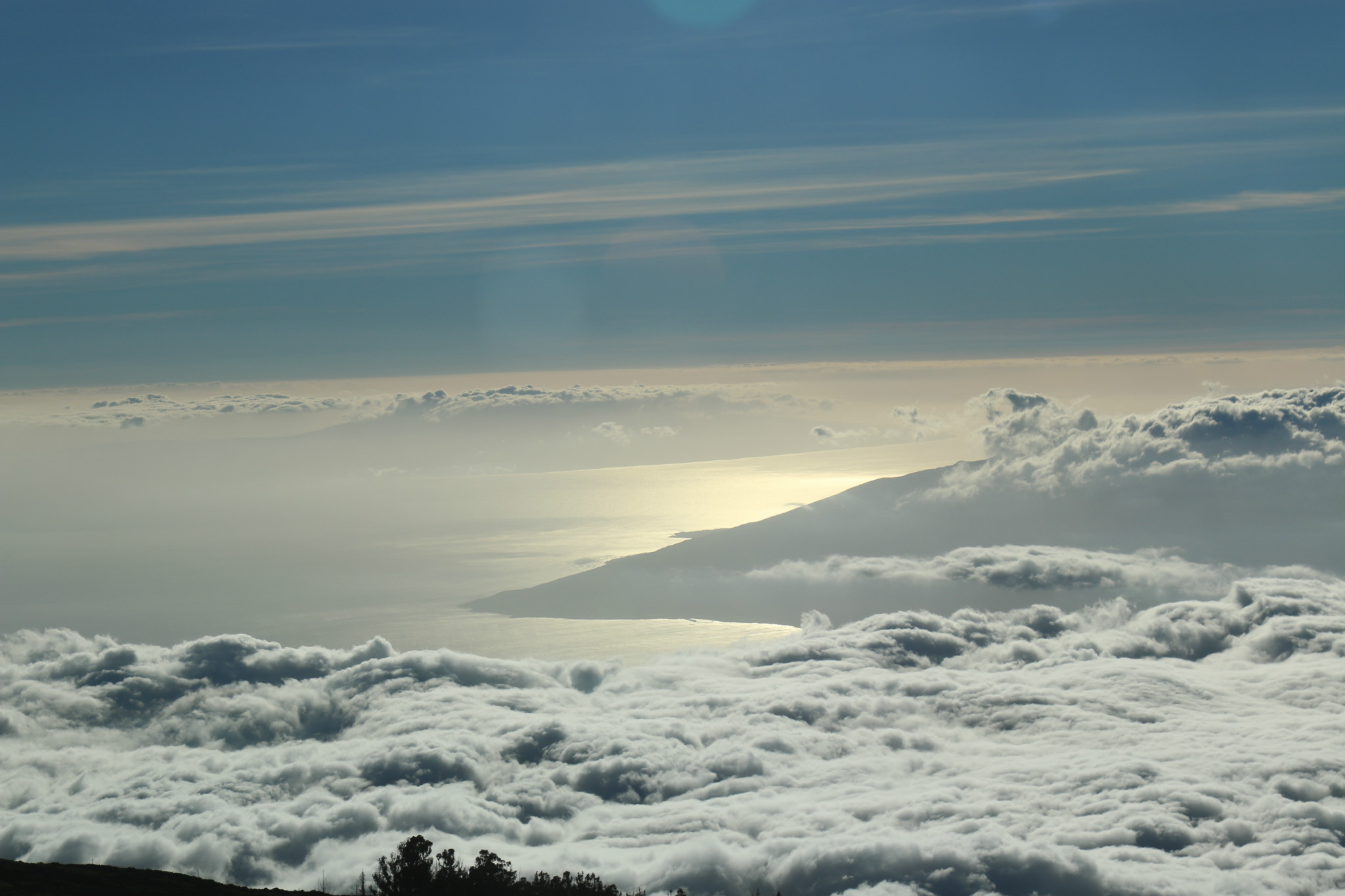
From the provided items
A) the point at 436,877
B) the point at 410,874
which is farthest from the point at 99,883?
the point at 436,877

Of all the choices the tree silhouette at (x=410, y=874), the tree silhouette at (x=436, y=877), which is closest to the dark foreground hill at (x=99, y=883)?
the tree silhouette at (x=436, y=877)

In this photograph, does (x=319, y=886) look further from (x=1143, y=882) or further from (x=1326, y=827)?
(x=1326, y=827)

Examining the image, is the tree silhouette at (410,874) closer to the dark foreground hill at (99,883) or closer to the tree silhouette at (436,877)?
the tree silhouette at (436,877)

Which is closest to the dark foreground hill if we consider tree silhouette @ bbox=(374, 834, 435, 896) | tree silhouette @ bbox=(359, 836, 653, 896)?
tree silhouette @ bbox=(359, 836, 653, 896)

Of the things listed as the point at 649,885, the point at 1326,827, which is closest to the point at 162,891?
the point at 649,885

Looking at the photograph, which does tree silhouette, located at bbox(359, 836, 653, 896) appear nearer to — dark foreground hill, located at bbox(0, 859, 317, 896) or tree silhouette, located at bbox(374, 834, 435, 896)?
tree silhouette, located at bbox(374, 834, 435, 896)

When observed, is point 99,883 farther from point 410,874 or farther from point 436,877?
point 436,877

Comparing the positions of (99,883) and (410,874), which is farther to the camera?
(99,883)

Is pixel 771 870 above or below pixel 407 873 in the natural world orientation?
below
